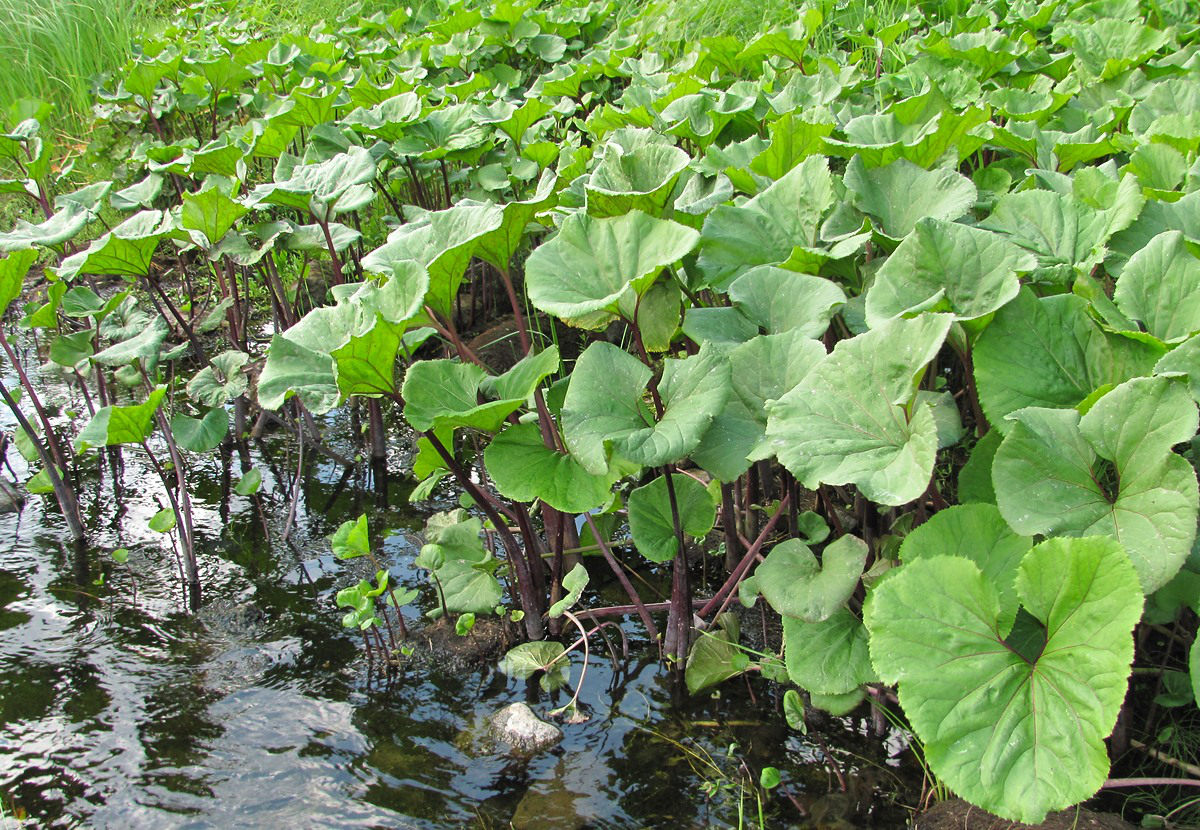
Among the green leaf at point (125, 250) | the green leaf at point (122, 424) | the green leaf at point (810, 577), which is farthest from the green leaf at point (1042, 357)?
the green leaf at point (125, 250)

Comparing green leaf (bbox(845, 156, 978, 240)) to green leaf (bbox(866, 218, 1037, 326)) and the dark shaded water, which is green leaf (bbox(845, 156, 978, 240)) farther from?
the dark shaded water

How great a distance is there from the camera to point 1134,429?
1228 millimetres

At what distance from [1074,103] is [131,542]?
3247mm

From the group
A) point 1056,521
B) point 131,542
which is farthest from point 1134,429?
point 131,542

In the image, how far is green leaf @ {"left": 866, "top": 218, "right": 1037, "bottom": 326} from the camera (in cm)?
144

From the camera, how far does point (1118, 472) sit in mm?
1277

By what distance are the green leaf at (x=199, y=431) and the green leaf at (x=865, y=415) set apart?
1.91 metres

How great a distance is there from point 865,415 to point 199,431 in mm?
2047

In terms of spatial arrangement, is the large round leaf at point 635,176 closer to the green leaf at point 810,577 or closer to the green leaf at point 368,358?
the green leaf at point 368,358

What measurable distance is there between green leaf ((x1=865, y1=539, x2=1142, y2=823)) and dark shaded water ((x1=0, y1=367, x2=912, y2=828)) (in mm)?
621

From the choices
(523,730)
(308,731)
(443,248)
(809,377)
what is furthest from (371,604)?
(809,377)

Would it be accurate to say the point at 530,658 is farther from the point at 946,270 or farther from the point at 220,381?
the point at 220,381

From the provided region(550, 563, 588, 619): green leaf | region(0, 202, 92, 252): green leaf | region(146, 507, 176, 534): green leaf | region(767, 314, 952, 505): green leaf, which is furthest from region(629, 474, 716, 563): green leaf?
region(0, 202, 92, 252): green leaf

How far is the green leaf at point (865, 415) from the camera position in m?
1.27
